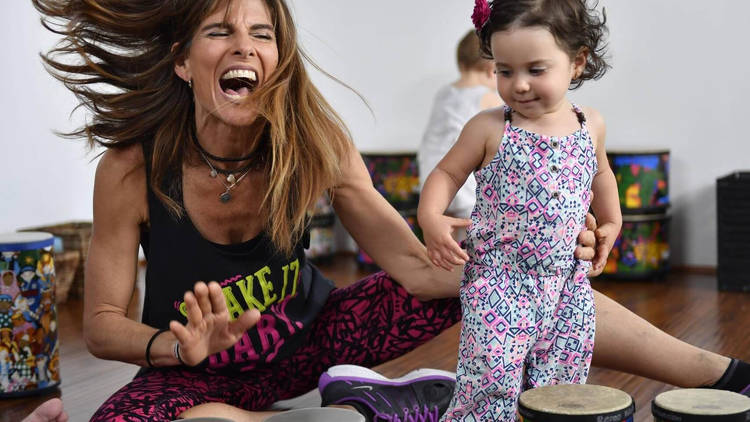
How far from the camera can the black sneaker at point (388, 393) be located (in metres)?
1.94

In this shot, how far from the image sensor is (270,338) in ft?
6.53

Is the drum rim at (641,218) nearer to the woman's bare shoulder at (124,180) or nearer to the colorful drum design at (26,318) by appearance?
the colorful drum design at (26,318)

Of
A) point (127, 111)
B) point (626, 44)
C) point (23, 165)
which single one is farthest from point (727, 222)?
point (23, 165)

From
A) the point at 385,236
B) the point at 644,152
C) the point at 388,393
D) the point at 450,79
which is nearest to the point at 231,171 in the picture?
the point at 385,236

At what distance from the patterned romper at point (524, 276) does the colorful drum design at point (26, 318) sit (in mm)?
1353

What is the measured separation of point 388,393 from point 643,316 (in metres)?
1.56

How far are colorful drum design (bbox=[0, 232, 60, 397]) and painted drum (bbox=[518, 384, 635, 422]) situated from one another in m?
1.61

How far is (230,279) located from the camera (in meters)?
1.94

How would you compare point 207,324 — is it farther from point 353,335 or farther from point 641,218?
point 641,218

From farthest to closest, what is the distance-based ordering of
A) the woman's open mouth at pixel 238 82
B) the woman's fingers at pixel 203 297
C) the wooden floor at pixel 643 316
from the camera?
the wooden floor at pixel 643 316
the woman's open mouth at pixel 238 82
the woman's fingers at pixel 203 297

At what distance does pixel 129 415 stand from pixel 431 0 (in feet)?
11.5

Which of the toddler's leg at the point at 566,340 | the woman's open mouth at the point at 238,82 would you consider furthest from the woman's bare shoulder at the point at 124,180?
the toddler's leg at the point at 566,340

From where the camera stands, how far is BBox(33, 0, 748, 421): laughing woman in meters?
1.85

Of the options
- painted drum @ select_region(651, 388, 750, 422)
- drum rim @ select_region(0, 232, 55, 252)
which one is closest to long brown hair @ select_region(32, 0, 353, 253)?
drum rim @ select_region(0, 232, 55, 252)
